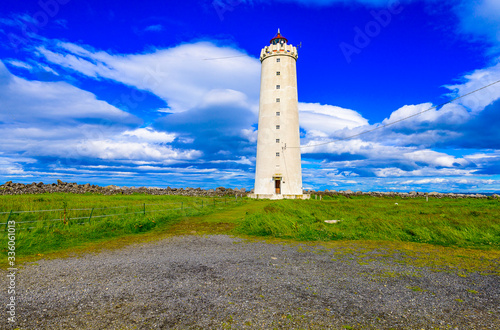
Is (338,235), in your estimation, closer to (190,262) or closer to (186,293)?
(190,262)

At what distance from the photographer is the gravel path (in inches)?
199

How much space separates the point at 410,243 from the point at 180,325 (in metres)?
10.4

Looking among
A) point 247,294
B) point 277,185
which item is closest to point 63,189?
point 277,185

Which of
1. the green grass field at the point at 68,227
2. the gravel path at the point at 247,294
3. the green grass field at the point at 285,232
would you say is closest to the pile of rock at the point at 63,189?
the green grass field at the point at 68,227

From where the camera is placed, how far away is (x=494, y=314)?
210 inches

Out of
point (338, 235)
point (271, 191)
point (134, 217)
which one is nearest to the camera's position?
point (338, 235)

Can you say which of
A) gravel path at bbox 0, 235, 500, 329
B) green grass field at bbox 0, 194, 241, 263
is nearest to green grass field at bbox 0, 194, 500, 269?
green grass field at bbox 0, 194, 241, 263

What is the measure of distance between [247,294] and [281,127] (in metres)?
31.7

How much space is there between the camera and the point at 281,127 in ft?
120

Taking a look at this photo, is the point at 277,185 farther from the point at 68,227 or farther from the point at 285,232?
the point at 68,227

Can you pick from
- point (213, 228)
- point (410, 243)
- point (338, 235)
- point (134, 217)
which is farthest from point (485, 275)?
point (134, 217)

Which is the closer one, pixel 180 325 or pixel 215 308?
pixel 180 325

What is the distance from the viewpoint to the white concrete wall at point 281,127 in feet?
119

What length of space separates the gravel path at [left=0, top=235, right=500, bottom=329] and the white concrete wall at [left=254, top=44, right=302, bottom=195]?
27.2 metres
